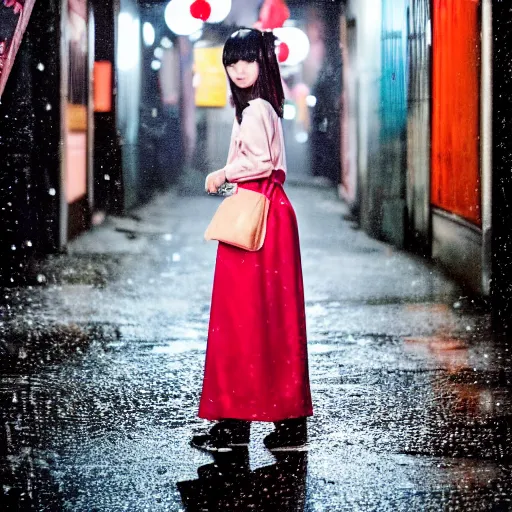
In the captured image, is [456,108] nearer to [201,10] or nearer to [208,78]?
[201,10]

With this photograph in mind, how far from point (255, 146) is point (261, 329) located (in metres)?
0.88

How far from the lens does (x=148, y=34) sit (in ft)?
59.6

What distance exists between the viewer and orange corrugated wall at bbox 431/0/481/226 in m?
10.8

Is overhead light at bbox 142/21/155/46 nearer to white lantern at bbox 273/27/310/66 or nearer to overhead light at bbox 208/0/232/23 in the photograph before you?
white lantern at bbox 273/27/310/66

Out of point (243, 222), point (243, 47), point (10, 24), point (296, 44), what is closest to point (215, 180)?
point (243, 222)

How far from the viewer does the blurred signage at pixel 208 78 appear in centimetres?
2086

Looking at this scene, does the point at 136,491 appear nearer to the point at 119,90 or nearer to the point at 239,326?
the point at 239,326

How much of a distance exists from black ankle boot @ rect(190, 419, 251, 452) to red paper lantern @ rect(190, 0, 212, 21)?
10.5 metres

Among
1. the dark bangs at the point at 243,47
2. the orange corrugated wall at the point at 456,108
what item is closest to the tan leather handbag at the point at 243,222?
the dark bangs at the point at 243,47

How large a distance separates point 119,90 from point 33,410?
1131cm

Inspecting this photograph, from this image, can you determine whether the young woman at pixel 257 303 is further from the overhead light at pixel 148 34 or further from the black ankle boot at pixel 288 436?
the overhead light at pixel 148 34

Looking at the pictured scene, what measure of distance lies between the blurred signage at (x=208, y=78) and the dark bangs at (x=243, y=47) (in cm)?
1575

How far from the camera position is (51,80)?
1314 cm

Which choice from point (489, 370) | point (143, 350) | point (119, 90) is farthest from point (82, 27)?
point (489, 370)
